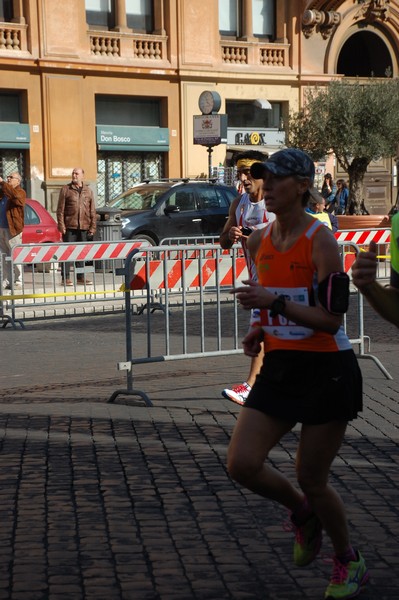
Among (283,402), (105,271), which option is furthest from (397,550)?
(105,271)

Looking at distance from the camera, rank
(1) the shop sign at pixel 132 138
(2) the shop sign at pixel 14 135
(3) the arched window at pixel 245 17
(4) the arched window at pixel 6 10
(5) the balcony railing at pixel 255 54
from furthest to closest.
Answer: (3) the arched window at pixel 245 17
(5) the balcony railing at pixel 255 54
(1) the shop sign at pixel 132 138
(4) the arched window at pixel 6 10
(2) the shop sign at pixel 14 135

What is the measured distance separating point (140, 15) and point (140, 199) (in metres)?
13.6

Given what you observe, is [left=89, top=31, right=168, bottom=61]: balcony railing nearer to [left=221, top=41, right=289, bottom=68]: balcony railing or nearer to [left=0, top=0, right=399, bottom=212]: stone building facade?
[left=0, top=0, right=399, bottom=212]: stone building facade

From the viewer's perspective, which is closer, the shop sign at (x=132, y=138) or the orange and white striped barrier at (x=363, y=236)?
the orange and white striped barrier at (x=363, y=236)

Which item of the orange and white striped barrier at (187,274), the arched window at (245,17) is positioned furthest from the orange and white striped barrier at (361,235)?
the arched window at (245,17)

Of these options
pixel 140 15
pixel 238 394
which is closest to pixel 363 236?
pixel 238 394

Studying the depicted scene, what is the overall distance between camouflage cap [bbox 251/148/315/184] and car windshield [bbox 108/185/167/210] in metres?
19.5

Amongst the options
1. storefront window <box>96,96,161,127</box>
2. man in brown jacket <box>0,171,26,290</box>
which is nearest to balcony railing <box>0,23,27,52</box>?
storefront window <box>96,96,161,127</box>

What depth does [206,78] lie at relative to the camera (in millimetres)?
37625

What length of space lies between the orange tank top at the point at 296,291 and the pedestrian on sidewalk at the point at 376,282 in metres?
0.49

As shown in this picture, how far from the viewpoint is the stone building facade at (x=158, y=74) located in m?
33.8

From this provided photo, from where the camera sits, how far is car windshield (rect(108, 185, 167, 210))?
2464 cm

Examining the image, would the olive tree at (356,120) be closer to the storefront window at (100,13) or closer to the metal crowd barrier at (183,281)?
the storefront window at (100,13)

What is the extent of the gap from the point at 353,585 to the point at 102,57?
31846mm
